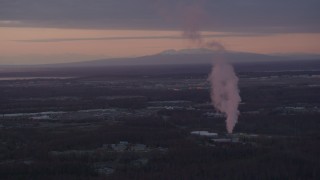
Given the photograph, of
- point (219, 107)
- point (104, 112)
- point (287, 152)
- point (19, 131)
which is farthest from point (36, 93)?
point (287, 152)

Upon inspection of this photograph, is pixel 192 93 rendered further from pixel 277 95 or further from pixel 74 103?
pixel 74 103

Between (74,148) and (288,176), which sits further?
(74,148)

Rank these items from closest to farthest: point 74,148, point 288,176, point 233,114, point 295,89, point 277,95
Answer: point 288,176, point 74,148, point 233,114, point 277,95, point 295,89

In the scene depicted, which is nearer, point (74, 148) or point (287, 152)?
point (287, 152)

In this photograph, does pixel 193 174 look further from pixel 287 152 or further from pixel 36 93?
pixel 36 93

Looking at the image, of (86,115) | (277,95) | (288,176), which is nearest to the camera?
(288,176)

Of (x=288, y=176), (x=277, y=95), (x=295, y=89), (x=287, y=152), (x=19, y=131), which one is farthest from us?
(x=295, y=89)

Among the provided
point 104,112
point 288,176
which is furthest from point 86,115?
point 288,176

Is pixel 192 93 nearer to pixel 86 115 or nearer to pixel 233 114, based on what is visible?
pixel 86 115

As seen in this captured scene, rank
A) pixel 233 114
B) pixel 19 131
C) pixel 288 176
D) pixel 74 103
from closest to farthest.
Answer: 1. pixel 288 176
2. pixel 19 131
3. pixel 233 114
4. pixel 74 103
